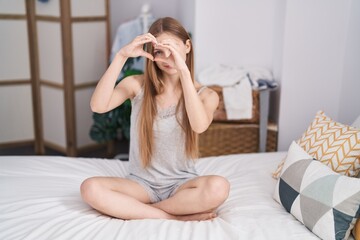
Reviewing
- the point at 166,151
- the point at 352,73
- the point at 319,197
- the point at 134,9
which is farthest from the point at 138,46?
the point at 134,9

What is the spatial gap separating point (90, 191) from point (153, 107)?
43 centimetres

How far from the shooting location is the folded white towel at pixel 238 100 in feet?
8.45

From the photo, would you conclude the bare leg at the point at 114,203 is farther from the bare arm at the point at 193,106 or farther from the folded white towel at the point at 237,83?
the folded white towel at the point at 237,83

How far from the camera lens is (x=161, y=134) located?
1756 millimetres

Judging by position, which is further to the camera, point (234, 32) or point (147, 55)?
point (234, 32)

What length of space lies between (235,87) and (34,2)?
5.58 ft

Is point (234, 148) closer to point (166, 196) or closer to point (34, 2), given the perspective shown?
point (166, 196)

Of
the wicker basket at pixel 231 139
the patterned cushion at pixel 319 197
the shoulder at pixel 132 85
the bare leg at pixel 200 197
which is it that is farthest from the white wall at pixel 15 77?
the patterned cushion at pixel 319 197

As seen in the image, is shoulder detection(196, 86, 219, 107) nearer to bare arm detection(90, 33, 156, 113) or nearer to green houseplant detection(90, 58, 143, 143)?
bare arm detection(90, 33, 156, 113)

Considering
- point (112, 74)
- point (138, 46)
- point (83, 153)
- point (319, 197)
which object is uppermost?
point (138, 46)

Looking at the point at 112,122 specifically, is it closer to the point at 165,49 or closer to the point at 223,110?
the point at 223,110

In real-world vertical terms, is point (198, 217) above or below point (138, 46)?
below

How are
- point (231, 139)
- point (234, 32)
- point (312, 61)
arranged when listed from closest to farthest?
1. point (312, 61)
2. point (231, 139)
3. point (234, 32)

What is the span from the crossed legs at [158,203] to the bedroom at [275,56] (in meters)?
1.15
